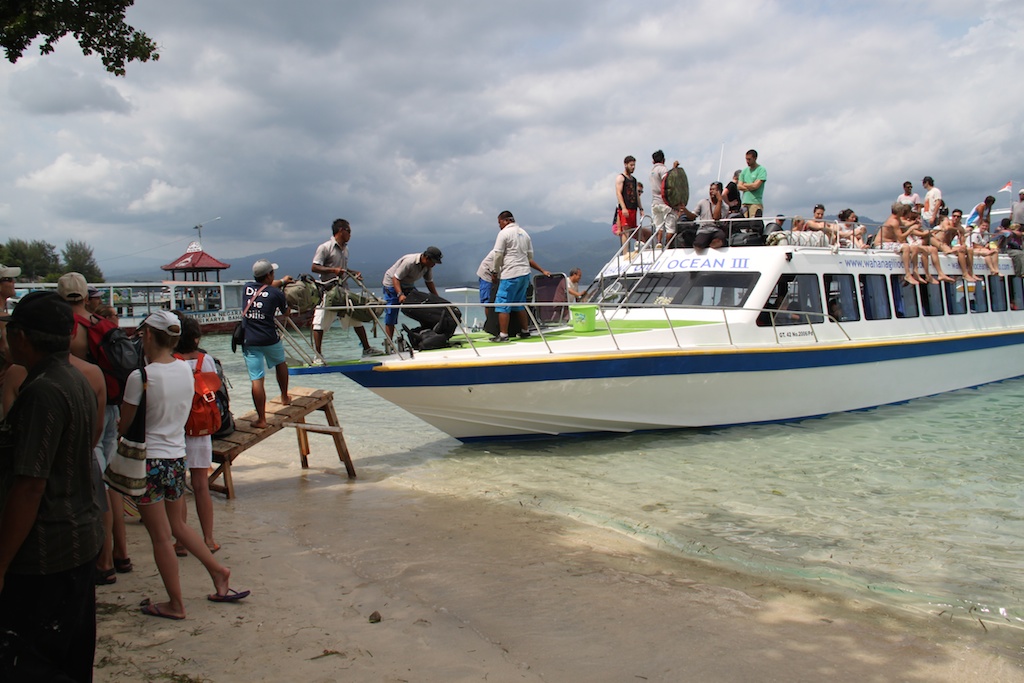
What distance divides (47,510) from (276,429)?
15.1ft

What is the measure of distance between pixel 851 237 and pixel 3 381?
1154cm

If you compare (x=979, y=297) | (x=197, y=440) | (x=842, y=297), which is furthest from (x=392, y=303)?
(x=979, y=297)

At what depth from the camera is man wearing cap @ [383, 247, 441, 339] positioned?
28.5 feet

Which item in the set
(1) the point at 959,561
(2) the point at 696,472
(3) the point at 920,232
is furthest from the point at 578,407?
(3) the point at 920,232

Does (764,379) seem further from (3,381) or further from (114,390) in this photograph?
(3,381)

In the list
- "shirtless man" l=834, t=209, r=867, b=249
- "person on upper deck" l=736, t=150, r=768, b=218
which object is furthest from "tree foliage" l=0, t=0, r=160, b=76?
"shirtless man" l=834, t=209, r=867, b=249

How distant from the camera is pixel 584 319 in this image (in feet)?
31.2

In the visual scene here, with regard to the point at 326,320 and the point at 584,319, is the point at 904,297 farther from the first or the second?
the point at 326,320

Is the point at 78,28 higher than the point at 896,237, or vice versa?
the point at 78,28

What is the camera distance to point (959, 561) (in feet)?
18.3

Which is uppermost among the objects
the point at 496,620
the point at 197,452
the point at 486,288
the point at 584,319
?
the point at 486,288

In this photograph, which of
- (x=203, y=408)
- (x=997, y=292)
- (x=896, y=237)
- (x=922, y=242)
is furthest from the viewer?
(x=997, y=292)

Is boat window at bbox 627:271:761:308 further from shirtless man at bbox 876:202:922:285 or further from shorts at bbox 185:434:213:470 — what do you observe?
shorts at bbox 185:434:213:470

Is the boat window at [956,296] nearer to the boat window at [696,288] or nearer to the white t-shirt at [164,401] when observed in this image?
the boat window at [696,288]
